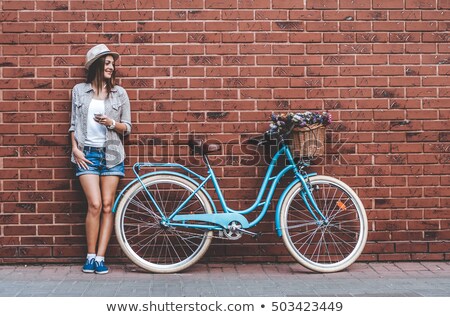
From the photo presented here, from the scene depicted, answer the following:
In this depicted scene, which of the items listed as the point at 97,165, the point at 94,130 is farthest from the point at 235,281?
the point at 94,130

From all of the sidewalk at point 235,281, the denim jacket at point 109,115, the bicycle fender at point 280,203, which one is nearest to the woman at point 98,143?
the denim jacket at point 109,115

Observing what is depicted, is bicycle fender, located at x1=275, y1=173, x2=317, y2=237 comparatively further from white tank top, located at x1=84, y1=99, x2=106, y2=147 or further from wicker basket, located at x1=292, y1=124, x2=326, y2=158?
white tank top, located at x1=84, y1=99, x2=106, y2=147

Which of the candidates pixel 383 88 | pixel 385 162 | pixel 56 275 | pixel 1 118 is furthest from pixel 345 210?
pixel 1 118

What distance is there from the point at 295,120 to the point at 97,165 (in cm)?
180

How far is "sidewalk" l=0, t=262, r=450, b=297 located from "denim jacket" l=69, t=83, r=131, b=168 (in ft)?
3.49

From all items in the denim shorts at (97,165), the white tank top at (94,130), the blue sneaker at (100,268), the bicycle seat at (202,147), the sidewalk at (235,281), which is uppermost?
the white tank top at (94,130)

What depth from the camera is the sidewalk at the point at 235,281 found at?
5.57 meters

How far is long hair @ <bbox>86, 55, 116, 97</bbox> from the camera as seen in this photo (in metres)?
6.41

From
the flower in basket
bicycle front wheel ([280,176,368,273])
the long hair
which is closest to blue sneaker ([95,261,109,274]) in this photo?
the long hair

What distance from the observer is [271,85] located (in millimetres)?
6699

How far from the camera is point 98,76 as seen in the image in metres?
6.42

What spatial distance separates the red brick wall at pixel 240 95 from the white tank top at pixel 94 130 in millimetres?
356

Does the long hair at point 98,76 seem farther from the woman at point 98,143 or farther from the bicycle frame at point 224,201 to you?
the bicycle frame at point 224,201

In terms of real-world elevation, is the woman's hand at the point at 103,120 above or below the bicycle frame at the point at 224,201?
above
